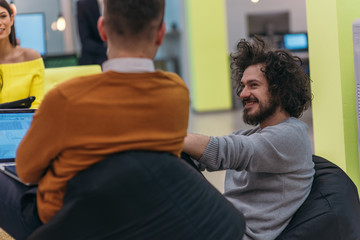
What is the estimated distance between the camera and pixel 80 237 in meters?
1.52

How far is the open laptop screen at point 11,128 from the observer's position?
197cm

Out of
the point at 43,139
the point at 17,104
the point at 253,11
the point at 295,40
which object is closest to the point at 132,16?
the point at 43,139

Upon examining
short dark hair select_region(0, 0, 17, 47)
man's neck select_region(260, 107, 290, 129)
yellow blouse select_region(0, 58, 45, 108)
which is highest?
short dark hair select_region(0, 0, 17, 47)

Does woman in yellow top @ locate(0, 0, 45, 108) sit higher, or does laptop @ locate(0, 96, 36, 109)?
woman in yellow top @ locate(0, 0, 45, 108)

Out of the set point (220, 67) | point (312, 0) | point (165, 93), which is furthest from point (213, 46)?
point (165, 93)

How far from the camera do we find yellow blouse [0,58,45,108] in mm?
3215

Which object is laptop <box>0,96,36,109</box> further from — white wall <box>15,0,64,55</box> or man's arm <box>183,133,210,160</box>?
white wall <box>15,0,64,55</box>

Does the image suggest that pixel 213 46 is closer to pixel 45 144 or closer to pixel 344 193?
pixel 344 193

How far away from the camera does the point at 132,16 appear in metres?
1.48

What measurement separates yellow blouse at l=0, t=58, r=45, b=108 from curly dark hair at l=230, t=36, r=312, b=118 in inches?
58.6

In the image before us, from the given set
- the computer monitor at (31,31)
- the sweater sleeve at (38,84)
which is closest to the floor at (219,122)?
the computer monitor at (31,31)

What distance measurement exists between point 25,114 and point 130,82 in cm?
66

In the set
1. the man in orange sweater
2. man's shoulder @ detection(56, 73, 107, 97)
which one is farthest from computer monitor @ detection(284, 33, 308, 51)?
man's shoulder @ detection(56, 73, 107, 97)

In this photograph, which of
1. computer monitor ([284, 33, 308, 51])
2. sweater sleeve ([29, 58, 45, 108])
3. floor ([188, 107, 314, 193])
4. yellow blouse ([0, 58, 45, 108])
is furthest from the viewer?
computer monitor ([284, 33, 308, 51])
